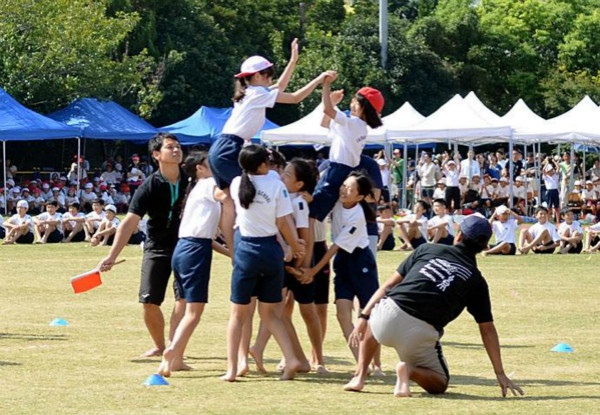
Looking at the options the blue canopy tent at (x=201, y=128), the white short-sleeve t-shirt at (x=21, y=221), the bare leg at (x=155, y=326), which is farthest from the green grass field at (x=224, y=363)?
the blue canopy tent at (x=201, y=128)

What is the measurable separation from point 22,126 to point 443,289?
1096 inches

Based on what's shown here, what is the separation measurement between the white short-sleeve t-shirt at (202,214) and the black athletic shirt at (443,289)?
186cm

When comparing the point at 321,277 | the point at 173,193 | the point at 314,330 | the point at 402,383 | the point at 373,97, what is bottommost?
the point at 402,383

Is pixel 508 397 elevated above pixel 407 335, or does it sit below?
below

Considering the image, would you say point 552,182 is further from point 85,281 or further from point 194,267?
point 194,267

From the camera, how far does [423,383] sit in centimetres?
874

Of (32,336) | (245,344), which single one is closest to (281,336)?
(245,344)

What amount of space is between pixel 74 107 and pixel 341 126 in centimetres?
3362

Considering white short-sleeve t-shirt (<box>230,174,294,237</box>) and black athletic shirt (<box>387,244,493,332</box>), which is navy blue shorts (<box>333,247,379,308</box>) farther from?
black athletic shirt (<box>387,244,493,332</box>)

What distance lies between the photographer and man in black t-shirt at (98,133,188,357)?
10344 millimetres

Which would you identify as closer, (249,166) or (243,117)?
(249,166)

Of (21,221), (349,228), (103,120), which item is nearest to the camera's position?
(349,228)

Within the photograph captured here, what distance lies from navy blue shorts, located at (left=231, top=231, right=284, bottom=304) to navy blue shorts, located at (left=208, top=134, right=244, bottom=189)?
0.54 meters

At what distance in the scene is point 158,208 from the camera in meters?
10.5
